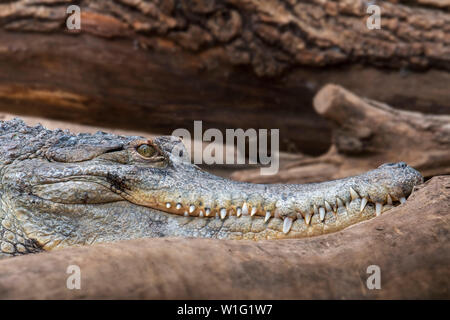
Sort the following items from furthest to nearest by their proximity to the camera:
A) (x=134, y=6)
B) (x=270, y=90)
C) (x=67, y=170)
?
1. (x=270, y=90)
2. (x=134, y=6)
3. (x=67, y=170)

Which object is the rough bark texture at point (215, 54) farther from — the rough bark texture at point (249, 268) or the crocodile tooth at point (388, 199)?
the rough bark texture at point (249, 268)

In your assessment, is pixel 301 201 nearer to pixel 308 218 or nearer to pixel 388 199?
pixel 308 218

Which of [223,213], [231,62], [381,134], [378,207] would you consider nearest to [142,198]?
[223,213]

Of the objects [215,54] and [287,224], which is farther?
[215,54]

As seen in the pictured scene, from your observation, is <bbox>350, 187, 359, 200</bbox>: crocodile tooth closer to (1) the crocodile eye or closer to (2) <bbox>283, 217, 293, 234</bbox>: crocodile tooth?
(2) <bbox>283, 217, 293, 234</bbox>: crocodile tooth

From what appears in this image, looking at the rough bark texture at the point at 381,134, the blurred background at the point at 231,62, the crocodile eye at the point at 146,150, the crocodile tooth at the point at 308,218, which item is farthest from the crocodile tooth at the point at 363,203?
the blurred background at the point at 231,62
